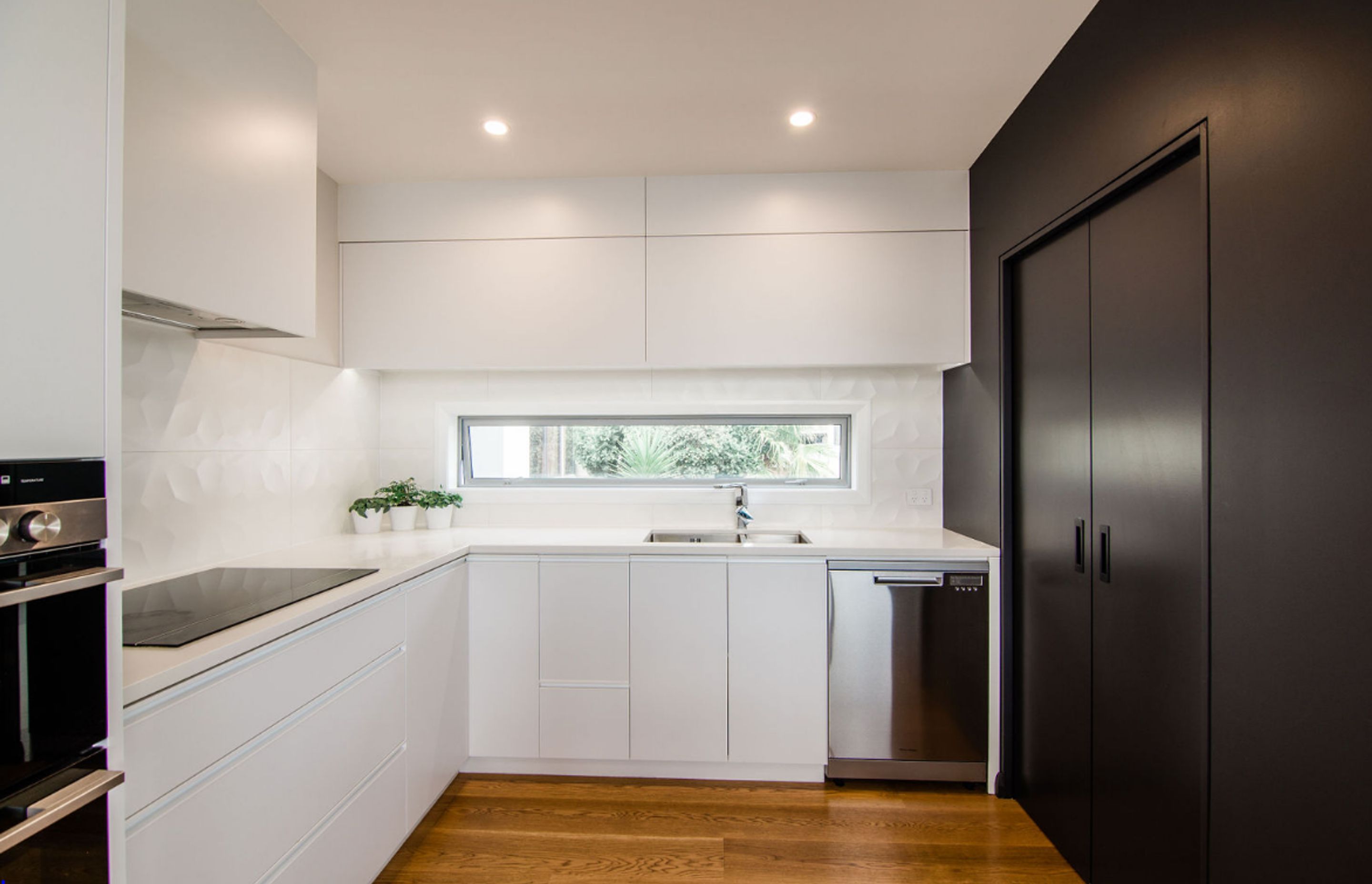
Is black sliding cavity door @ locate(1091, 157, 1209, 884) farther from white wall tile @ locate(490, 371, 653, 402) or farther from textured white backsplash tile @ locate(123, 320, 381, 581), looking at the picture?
textured white backsplash tile @ locate(123, 320, 381, 581)

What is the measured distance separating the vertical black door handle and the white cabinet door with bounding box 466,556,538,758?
1.85 m

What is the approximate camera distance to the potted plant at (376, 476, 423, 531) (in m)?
2.89

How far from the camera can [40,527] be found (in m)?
0.81

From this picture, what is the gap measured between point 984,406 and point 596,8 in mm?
1884

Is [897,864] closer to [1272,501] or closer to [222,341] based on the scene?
[1272,501]

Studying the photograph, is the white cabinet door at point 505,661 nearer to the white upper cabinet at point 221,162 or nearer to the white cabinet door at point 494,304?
the white cabinet door at point 494,304

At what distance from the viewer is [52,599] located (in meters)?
0.84

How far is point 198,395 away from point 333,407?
0.69 meters

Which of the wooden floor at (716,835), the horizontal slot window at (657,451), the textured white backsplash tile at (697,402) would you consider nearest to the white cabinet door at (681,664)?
the wooden floor at (716,835)

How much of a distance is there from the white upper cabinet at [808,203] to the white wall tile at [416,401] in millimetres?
1203

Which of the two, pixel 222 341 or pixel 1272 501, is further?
pixel 222 341

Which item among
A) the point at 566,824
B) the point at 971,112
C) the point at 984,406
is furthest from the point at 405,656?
the point at 971,112

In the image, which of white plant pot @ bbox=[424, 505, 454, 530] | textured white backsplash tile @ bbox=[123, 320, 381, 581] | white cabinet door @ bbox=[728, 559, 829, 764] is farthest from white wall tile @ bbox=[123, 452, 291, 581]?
white cabinet door @ bbox=[728, 559, 829, 764]

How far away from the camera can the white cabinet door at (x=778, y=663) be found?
2.40 metres
